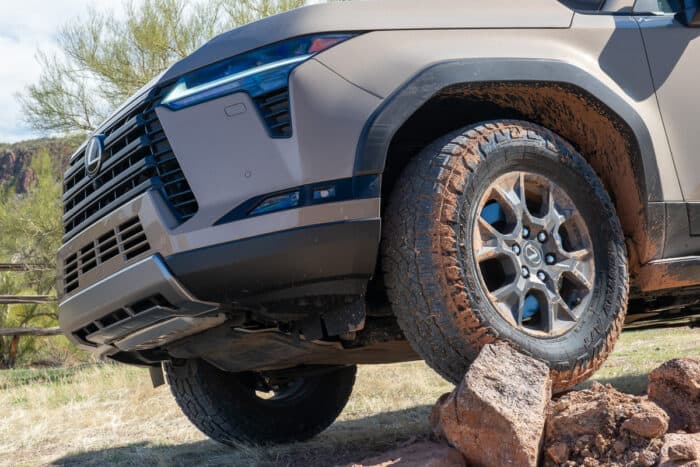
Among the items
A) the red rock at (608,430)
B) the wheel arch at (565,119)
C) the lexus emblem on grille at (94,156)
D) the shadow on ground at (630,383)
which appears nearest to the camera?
the red rock at (608,430)

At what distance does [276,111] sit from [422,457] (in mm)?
1156

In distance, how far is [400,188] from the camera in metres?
2.63

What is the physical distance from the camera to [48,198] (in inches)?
640

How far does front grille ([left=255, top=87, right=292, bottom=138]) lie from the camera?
248cm

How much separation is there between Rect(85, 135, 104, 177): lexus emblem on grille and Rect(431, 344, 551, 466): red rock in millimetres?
1589

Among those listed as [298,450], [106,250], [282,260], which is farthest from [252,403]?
[282,260]

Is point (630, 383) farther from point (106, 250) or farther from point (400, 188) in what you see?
point (106, 250)

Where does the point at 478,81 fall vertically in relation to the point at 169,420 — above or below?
above

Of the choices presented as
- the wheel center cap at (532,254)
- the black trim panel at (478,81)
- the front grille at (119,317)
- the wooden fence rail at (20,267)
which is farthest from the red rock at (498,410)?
the wooden fence rail at (20,267)

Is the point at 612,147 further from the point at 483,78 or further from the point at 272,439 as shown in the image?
the point at 272,439

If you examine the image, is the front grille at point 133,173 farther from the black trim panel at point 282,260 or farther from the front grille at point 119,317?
the front grille at point 119,317

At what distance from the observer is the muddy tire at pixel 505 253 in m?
2.48

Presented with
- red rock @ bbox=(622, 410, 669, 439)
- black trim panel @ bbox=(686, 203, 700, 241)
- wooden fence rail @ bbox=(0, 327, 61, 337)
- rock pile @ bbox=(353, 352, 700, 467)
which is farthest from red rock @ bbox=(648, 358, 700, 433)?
wooden fence rail @ bbox=(0, 327, 61, 337)

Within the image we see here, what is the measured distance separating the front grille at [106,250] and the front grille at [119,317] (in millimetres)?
162
